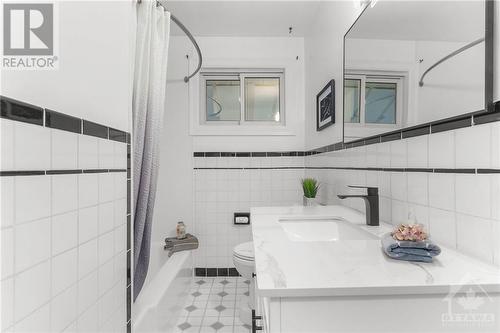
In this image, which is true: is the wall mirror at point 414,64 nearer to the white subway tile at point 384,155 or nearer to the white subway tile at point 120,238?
the white subway tile at point 384,155

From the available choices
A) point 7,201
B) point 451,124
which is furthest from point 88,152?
point 451,124

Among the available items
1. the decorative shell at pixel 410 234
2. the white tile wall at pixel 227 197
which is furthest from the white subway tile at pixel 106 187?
the white tile wall at pixel 227 197

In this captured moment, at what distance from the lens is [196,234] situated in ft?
8.82

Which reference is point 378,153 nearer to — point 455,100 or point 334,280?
point 455,100

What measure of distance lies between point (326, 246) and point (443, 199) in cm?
45

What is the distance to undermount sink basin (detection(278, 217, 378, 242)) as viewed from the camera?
4.32 feet

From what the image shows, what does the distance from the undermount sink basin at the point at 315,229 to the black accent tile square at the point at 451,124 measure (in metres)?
0.57

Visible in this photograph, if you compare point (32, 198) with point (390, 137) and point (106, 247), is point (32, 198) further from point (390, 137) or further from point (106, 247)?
point (390, 137)

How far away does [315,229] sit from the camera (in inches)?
54.5

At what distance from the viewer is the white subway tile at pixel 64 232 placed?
75 cm

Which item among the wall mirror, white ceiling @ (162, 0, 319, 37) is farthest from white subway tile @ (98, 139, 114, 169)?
white ceiling @ (162, 0, 319, 37)

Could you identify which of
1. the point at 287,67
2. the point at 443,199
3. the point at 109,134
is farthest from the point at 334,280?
the point at 287,67

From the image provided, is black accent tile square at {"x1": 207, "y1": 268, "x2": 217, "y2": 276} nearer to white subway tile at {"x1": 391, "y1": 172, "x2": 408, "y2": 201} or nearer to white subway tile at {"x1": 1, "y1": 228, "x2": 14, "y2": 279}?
white subway tile at {"x1": 391, "y1": 172, "x2": 408, "y2": 201}

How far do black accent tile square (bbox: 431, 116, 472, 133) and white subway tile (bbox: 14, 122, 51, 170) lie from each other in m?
1.22
